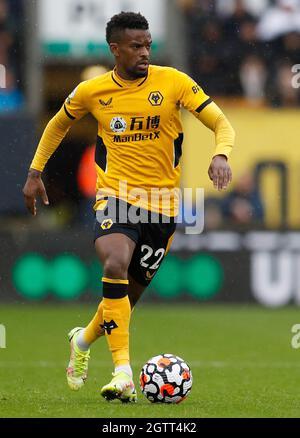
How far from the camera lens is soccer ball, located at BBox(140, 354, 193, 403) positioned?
7086 millimetres

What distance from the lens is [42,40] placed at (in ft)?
54.6

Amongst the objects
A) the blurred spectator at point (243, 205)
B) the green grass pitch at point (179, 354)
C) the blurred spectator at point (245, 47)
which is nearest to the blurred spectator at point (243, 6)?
the blurred spectator at point (245, 47)

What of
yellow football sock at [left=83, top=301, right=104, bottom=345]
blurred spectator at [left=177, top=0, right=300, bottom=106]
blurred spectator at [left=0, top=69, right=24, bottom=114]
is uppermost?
blurred spectator at [left=177, top=0, right=300, bottom=106]

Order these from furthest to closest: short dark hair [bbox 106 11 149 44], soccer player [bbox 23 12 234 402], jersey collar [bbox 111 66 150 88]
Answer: jersey collar [bbox 111 66 150 88]
short dark hair [bbox 106 11 149 44]
soccer player [bbox 23 12 234 402]

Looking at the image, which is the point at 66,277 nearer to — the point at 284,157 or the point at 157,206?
the point at 284,157

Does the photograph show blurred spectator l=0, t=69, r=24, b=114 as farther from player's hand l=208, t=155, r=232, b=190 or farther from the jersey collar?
player's hand l=208, t=155, r=232, b=190

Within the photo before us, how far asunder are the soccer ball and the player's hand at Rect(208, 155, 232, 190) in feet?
3.60

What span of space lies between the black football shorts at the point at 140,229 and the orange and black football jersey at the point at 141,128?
6cm

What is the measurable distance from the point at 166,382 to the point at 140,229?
3.13 ft

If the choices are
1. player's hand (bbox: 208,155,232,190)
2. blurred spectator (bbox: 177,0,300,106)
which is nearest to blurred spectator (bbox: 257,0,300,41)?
blurred spectator (bbox: 177,0,300,106)

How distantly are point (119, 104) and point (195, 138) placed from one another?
9231 mm

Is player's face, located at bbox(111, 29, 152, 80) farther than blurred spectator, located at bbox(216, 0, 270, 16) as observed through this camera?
No

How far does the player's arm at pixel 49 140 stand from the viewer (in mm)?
7730
